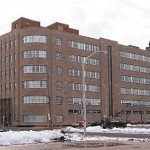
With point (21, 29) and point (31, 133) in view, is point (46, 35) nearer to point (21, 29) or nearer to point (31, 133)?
point (21, 29)

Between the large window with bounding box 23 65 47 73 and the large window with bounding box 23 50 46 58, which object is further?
the large window with bounding box 23 50 46 58

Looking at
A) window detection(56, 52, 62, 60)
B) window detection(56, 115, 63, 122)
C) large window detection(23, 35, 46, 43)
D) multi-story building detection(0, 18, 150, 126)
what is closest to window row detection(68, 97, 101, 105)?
multi-story building detection(0, 18, 150, 126)

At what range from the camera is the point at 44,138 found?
30.7 metres

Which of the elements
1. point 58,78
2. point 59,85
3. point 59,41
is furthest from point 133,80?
point 59,41

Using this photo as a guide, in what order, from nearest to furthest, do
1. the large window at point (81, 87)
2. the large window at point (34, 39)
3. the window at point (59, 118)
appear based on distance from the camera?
1. the large window at point (34, 39)
2. the window at point (59, 118)
3. the large window at point (81, 87)

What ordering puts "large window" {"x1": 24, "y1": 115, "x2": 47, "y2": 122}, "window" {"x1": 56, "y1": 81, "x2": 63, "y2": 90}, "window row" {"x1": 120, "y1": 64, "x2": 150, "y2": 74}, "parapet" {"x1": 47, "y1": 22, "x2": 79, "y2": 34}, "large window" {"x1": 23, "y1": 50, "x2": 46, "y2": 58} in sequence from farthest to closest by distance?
1. "window row" {"x1": 120, "y1": 64, "x2": 150, "y2": 74}
2. "parapet" {"x1": 47, "y1": 22, "x2": 79, "y2": 34}
3. "window" {"x1": 56, "y1": 81, "x2": 63, "y2": 90}
4. "large window" {"x1": 23, "y1": 50, "x2": 46, "y2": 58}
5. "large window" {"x1": 24, "y1": 115, "x2": 47, "y2": 122}

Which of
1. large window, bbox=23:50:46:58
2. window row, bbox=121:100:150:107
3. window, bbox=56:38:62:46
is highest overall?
window, bbox=56:38:62:46

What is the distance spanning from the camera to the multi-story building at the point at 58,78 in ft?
297

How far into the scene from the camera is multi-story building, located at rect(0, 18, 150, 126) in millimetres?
90500

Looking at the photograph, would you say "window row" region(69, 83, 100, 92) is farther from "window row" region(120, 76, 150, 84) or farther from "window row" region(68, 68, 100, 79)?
"window row" region(120, 76, 150, 84)

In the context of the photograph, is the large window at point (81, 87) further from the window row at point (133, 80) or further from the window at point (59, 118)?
the window row at point (133, 80)

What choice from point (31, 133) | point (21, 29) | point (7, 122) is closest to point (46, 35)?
point (21, 29)

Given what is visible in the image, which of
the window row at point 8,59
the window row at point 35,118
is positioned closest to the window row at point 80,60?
the window row at point 8,59

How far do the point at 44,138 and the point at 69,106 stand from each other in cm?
6515
